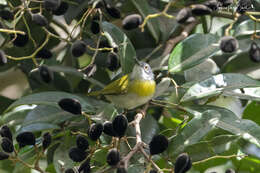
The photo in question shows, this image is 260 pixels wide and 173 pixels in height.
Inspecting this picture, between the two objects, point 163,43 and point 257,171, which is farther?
point 163,43

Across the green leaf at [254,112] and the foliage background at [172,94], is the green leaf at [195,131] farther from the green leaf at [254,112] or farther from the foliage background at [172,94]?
the green leaf at [254,112]

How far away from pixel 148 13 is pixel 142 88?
0.22 meters

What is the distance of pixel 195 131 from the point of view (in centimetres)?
89

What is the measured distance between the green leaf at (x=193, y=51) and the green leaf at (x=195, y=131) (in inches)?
7.2

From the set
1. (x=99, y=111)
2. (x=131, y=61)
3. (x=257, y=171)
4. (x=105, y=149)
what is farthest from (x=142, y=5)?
(x=257, y=171)

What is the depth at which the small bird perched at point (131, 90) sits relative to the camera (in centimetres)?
105

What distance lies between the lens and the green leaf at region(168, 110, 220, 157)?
34.8 inches

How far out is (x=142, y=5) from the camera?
45.6 inches

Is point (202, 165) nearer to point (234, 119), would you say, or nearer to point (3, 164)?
point (234, 119)

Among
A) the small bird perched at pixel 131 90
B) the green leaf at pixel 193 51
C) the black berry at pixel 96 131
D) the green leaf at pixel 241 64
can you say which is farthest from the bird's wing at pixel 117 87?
the green leaf at pixel 241 64

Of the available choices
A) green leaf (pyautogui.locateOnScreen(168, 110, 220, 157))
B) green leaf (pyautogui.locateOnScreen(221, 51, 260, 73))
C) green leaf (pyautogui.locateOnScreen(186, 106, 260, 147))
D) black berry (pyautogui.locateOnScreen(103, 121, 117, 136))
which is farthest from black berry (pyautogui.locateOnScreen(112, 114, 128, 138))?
green leaf (pyautogui.locateOnScreen(221, 51, 260, 73))

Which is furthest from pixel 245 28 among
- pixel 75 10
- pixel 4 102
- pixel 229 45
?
pixel 4 102

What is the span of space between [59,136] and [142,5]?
0.41 m

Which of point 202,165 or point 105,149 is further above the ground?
point 105,149
